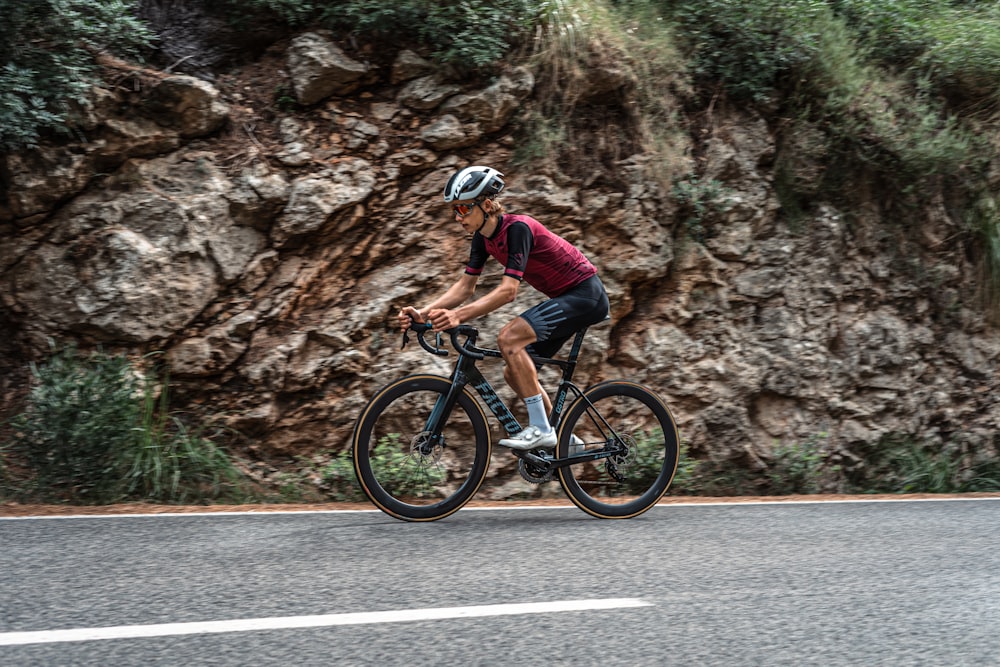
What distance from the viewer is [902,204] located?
10.2 metres

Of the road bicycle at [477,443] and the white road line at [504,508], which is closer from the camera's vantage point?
the road bicycle at [477,443]

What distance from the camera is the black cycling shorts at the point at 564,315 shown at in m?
5.64

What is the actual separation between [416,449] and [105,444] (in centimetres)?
278

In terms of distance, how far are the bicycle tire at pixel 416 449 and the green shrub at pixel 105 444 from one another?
2214mm

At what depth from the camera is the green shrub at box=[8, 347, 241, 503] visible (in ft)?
21.8

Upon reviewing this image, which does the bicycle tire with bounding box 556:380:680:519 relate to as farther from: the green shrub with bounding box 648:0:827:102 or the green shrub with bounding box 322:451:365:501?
the green shrub with bounding box 648:0:827:102

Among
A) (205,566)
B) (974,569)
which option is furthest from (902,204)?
(205,566)

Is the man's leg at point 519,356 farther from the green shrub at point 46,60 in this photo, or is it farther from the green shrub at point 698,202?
the green shrub at point 46,60

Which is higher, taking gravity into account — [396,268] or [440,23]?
[440,23]

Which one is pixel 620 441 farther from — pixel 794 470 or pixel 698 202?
pixel 698 202

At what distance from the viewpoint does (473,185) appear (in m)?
5.39

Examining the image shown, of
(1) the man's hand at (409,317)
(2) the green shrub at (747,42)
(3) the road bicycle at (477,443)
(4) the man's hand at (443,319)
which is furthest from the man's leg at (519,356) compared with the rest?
(2) the green shrub at (747,42)

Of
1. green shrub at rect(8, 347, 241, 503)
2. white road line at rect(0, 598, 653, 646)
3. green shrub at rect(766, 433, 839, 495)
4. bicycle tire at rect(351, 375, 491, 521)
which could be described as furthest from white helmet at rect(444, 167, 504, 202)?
green shrub at rect(766, 433, 839, 495)

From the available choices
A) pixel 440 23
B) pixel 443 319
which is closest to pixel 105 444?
pixel 443 319
